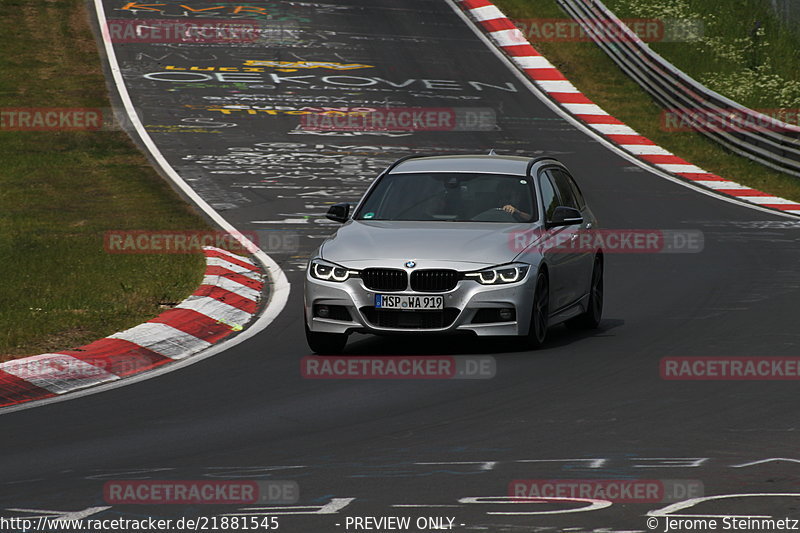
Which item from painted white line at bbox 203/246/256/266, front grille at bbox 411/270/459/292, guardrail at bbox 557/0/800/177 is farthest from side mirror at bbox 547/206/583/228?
guardrail at bbox 557/0/800/177

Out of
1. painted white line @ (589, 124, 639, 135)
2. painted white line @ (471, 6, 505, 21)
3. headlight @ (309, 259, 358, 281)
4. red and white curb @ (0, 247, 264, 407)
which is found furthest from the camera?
painted white line @ (471, 6, 505, 21)

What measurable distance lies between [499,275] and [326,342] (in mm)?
1507

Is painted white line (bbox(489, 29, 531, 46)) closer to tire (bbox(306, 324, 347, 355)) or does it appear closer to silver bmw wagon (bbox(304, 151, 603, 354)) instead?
silver bmw wagon (bbox(304, 151, 603, 354))

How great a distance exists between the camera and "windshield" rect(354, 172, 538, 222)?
490 inches

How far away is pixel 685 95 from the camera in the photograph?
2975cm

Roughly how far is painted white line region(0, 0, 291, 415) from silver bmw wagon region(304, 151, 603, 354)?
1080 millimetres

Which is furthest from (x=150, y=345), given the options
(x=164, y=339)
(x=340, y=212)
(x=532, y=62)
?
(x=532, y=62)

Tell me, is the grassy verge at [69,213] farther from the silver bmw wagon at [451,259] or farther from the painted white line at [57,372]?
the silver bmw wagon at [451,259]

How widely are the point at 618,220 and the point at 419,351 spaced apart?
378 inches

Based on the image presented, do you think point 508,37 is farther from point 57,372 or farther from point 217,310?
point 57,372

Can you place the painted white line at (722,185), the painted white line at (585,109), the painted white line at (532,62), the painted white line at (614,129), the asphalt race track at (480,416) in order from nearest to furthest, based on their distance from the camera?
the asphalt race track at (480,416) < the painted white line at (722,185) < the painted white line at (614,129) < the painted white line at (585,109) < the painted white line at (532,62)

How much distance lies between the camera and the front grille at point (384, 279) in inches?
446

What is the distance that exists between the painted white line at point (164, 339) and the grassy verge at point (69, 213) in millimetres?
259

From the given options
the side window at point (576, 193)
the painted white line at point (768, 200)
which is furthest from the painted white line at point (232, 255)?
the painted white line at point (768, 200)
